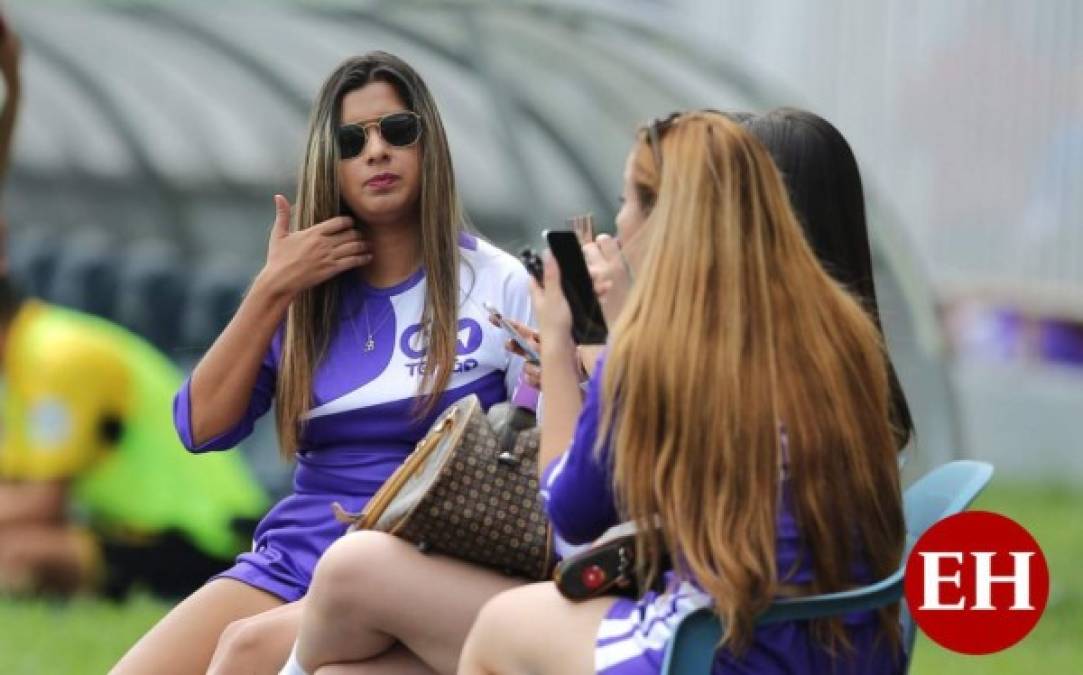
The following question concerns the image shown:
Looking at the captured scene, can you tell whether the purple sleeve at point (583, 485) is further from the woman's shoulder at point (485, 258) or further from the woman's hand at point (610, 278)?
the woman's shoulder at point (485, 258)

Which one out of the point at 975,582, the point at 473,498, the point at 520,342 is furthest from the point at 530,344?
the point at 975,582

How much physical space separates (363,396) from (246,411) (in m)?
0.22

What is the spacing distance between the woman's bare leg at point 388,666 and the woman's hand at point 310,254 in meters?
0.66

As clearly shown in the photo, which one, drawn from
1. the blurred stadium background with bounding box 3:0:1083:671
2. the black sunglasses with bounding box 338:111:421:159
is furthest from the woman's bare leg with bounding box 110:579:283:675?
the blurred stadium background with bounding box 3:0:1083:671

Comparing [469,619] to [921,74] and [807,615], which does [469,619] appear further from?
[921,74]

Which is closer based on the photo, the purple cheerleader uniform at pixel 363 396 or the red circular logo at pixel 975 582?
the red circular logo at pixel 975 582

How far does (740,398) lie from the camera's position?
9.86ft

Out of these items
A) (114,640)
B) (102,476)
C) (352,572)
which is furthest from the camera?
(102,476)

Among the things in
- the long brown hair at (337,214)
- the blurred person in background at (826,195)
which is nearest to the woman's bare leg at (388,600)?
the long brown hair at (337,214)

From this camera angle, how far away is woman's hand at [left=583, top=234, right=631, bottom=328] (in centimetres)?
326

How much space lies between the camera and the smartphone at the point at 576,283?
10.7 feet

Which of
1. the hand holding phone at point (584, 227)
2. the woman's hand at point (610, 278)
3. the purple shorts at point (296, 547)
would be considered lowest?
the purple shorts at point (296, 547)

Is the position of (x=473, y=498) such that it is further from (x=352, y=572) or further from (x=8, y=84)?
(x=8, y=84)

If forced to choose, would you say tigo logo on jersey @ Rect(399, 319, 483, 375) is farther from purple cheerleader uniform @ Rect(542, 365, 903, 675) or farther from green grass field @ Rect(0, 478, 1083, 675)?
green grass field @ Rect(0, 478, 1083, 675)
